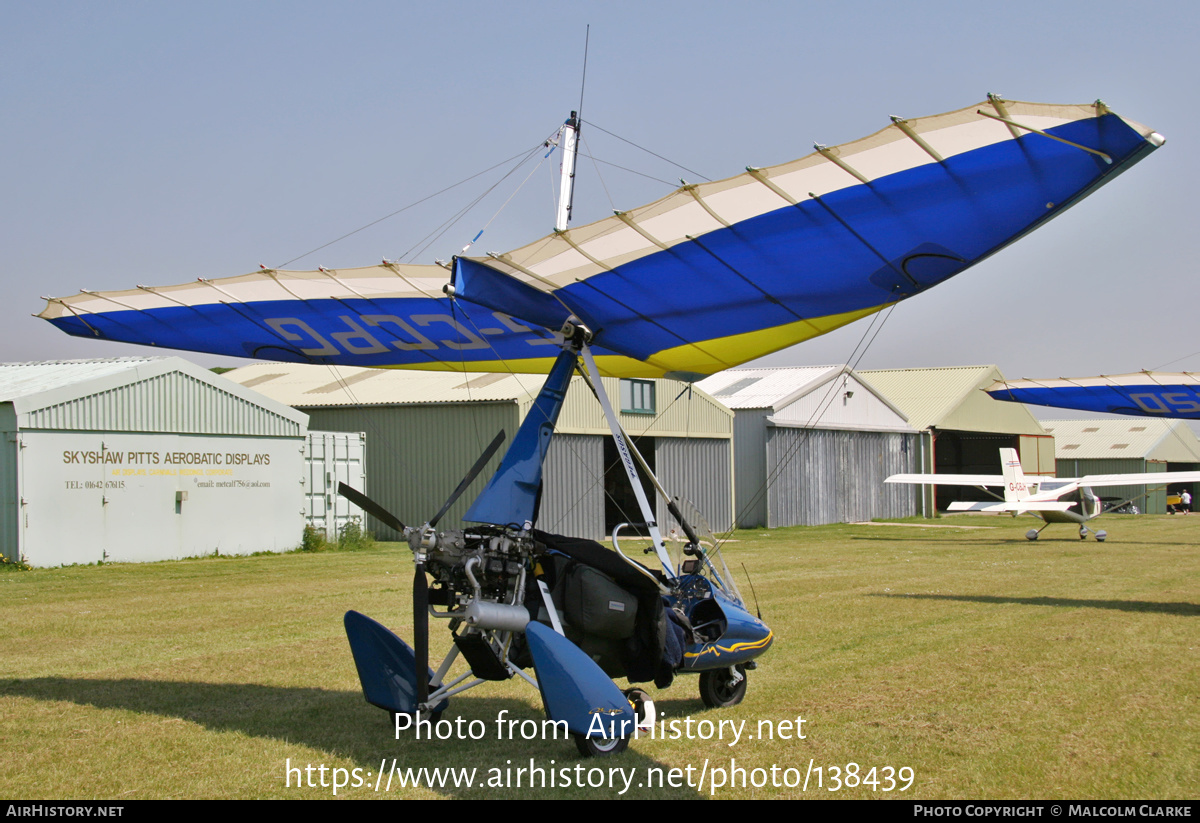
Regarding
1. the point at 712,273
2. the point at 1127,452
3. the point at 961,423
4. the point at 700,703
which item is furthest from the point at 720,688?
the point at 1127,452

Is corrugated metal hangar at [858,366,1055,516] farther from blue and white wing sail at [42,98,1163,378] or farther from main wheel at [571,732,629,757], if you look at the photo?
main wheel at [571,732,629,757]

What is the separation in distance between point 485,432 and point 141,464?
8.60 m

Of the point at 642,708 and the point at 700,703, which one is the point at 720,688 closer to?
the point at 700,703

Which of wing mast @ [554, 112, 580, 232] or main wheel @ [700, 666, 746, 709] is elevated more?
wing mast @ [554, 112, 580, 232]

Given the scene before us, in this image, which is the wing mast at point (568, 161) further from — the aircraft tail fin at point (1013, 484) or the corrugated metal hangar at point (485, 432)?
the aircraft tail fin at point (1013, 484)

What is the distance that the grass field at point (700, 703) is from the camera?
5.71 meters

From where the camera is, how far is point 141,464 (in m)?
20.7

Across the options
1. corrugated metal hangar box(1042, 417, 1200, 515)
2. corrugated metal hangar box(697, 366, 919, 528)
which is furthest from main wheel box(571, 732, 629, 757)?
corrugated metal hangar box(1042, 417, 1200, 515)

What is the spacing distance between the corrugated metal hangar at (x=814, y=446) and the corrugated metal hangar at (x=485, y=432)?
2.87 m

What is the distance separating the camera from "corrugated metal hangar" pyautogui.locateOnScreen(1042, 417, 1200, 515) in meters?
63.2

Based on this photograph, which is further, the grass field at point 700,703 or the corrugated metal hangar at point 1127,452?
the corrugated metal hangar at point 1127,452

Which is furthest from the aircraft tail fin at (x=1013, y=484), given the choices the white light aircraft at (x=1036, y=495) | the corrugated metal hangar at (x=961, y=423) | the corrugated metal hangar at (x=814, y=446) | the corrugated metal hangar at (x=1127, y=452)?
the corrugated metal hangar at (x=1127, y=452)

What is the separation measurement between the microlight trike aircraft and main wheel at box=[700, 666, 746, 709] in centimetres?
2

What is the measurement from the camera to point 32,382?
2080cm
